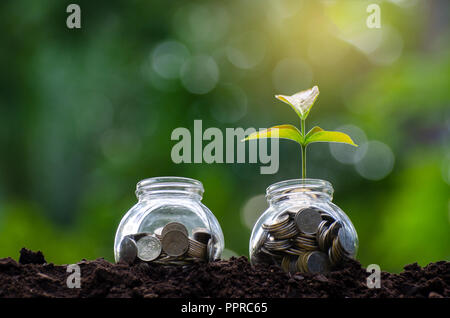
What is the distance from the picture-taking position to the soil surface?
1411 millimetres

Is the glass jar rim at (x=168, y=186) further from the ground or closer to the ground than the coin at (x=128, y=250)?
further from the ground

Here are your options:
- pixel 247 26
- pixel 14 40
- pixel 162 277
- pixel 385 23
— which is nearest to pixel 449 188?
pixel 385 23

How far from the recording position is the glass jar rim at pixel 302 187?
6.00ft

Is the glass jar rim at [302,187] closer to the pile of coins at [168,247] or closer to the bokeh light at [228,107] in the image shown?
the pile of coins at [168,247]

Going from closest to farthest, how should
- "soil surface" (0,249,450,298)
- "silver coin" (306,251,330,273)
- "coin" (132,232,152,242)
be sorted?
"soil surface" (0,249,450,298)
"silver coin" (306,251,330,273)
"coin" (132,232,152,242)

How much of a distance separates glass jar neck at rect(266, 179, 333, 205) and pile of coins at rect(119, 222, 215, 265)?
0.96ft

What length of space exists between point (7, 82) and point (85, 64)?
1086 mm

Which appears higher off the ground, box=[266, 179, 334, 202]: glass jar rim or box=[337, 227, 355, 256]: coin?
box=[266, 179, 334, 202]: glass jar rim

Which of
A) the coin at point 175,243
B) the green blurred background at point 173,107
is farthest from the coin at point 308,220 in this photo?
the green blurred background at point 173,107

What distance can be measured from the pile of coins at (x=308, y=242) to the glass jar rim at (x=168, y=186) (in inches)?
14.8

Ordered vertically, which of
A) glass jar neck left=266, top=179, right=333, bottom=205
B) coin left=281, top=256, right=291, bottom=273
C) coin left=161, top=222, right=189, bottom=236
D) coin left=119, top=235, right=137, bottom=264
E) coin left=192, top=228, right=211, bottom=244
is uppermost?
glass jar neck left=266, top=179, right=333, bottom=205

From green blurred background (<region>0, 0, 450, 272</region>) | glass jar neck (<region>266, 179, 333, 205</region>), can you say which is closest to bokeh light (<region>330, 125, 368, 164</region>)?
green blurred background (<region>0, 0, 450, 272</region>)

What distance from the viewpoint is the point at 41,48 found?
6.34 meters

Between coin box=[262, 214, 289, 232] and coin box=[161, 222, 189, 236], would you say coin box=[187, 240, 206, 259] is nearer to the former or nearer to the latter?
coin box=[161, 222, 189, 236]
